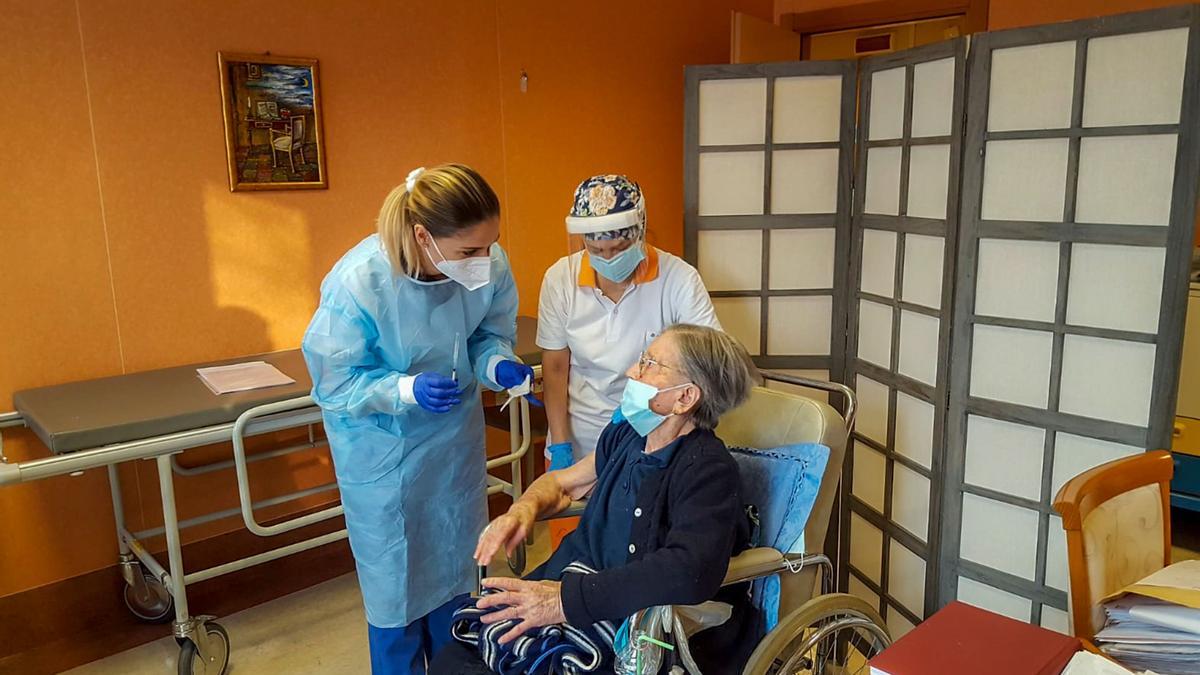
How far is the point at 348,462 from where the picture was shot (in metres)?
1.82

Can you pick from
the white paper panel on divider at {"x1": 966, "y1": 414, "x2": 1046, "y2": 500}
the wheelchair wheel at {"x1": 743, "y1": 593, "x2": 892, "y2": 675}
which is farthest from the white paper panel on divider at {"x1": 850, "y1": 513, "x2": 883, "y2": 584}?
the wheelchair wheel at {"x1": 743, "y1": 593, "x2": 892, "y2": 675}

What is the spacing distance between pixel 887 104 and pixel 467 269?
3.99ft

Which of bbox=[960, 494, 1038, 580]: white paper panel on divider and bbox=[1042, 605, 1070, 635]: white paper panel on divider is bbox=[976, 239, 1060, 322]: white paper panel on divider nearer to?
bbox=[960, 494, 1038, 580]: white paper panel on divider

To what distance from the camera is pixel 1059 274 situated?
181 cm

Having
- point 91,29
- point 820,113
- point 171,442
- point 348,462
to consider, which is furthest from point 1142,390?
point 91,29

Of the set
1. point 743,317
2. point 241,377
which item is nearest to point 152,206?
point 241,377

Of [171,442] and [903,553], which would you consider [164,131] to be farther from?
[903,553]

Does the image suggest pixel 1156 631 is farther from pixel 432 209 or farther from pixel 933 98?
pixel 432 209

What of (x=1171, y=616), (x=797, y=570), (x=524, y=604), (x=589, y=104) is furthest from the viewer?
(x=589, y=104)

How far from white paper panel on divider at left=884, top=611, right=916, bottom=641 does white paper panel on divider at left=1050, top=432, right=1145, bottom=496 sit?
0.62m

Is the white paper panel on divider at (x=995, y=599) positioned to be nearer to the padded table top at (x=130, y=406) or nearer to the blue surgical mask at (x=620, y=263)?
the blue surgical mask at (x=620, y=263)

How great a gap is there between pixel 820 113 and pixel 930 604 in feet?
4.52

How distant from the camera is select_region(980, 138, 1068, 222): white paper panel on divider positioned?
1.78m

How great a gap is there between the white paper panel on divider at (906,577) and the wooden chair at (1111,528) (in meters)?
0.71
